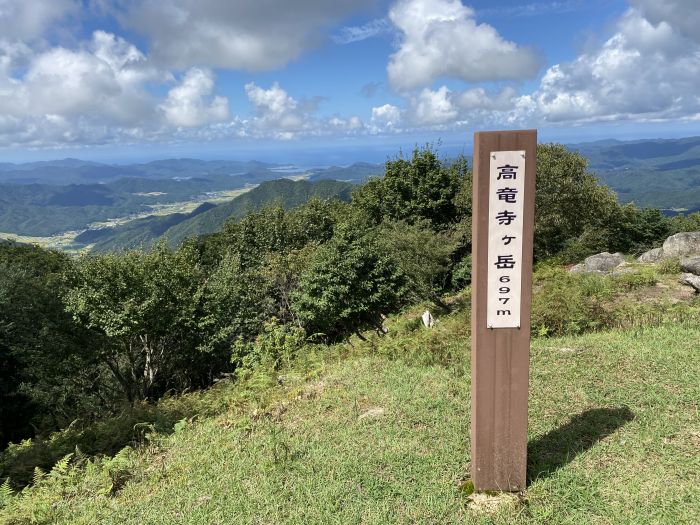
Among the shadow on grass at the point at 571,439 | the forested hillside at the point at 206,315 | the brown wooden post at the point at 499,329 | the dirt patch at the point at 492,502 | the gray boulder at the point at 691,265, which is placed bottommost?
the forested hillside at the point at 206,315

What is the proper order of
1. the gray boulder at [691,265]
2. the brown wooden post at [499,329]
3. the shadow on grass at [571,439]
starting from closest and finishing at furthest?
the brown wooden post at [499,329] < the shadow on grass at [571,439] < the gray boulder at [691,265]

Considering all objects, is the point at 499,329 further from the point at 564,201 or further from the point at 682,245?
the point at 564,201

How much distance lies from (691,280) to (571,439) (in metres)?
9.99

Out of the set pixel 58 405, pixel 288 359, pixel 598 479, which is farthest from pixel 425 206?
pixel 598 479

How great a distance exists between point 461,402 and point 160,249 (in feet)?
50.7

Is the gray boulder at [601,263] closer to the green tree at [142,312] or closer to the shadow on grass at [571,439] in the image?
the shadow on grass at [571,439]

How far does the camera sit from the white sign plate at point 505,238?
143 inches

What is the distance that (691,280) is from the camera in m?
12.1

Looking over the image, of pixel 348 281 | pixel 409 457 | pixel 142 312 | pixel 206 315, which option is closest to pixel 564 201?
pixel 348 281

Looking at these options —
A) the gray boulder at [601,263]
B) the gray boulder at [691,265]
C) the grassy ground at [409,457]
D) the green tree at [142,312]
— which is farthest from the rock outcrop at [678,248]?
the green tree at [142,312]

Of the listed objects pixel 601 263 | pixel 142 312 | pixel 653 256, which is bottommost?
pixel 142 312

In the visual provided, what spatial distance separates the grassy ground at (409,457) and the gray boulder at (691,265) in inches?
→ 274

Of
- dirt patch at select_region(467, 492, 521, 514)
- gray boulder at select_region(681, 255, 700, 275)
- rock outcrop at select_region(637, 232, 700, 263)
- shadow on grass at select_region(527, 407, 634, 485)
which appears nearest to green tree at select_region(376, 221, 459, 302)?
gray boulder at select_region(681, 255, 700, 275)

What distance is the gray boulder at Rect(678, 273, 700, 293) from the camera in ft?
38.8
